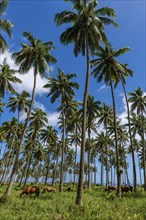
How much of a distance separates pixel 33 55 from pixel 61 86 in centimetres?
852

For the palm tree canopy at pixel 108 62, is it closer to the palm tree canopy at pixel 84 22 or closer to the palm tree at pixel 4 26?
the palm tree canopy at pixel 84 22

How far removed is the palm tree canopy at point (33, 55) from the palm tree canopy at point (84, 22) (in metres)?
4.56

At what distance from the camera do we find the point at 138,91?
38094 millimetres

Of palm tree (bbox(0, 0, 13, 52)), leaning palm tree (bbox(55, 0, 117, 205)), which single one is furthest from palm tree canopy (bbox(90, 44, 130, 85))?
palm tree (bbox(0, 0, 13, 52))

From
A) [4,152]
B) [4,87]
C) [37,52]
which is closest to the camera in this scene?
[37,52]

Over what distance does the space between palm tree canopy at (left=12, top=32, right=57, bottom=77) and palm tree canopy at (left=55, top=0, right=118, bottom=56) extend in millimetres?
4565

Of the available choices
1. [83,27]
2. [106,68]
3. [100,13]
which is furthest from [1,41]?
[106,68]

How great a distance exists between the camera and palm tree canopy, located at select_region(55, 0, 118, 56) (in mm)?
20422

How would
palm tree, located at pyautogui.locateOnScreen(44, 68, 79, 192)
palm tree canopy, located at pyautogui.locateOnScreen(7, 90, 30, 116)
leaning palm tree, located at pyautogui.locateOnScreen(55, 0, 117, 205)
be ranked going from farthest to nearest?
palm tree canopy, located at pyautogui.locateOnScreen(7, 90, 30, 116) → palm tree, located at pyautogui.locateOnScreen(44, 68, 79, 192) → leaning palm tree, located at pyautogui.locateOnScreen(55, 0, 117, 205)

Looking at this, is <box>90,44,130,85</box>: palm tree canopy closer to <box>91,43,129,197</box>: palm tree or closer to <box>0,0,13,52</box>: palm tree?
<box>91,43,129,197</box>: palm tree

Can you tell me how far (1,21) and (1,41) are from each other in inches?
88.0

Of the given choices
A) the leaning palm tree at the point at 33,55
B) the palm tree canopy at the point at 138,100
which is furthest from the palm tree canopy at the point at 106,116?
the leaning palm tree at the point at 33,55

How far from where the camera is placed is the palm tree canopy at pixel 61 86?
3291cm

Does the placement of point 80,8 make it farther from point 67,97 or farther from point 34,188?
point 34,188
